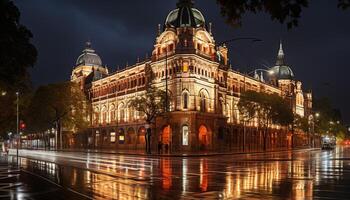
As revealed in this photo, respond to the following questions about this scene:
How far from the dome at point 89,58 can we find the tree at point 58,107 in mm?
29871

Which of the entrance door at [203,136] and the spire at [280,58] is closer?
the entrance door at [203,136]

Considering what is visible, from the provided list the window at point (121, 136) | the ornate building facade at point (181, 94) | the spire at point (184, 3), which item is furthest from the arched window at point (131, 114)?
the spire at point (184, 3)

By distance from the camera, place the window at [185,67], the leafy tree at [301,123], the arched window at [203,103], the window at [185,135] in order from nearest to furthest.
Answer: the window at [185,135] < the window at [185,67] < the arched window at [203,103] < the leafy tree at [301,123]

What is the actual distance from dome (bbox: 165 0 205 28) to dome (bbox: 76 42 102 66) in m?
44.6

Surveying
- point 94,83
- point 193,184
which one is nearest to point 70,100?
point 94,83

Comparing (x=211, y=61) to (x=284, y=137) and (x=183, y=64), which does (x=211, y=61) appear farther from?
(x=284, y=137)

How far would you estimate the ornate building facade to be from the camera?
71.4 meters

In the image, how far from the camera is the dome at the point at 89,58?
384 feet

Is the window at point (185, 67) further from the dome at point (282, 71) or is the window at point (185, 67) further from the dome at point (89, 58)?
the dome at point (282, 71)

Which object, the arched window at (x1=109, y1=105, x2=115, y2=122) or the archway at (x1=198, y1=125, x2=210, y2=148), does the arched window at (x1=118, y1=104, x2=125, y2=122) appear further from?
the archway at (x1=198, y1=125, x2=210, y2=148)

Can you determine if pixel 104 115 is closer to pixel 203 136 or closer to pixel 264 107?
pixel 203 136

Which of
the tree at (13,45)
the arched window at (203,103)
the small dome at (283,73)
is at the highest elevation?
the small dome at (283,73)

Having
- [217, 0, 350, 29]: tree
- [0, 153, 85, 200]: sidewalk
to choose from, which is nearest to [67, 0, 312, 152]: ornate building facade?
[0, 153, 85, 200]: sidewalk

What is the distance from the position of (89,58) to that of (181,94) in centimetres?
5398
